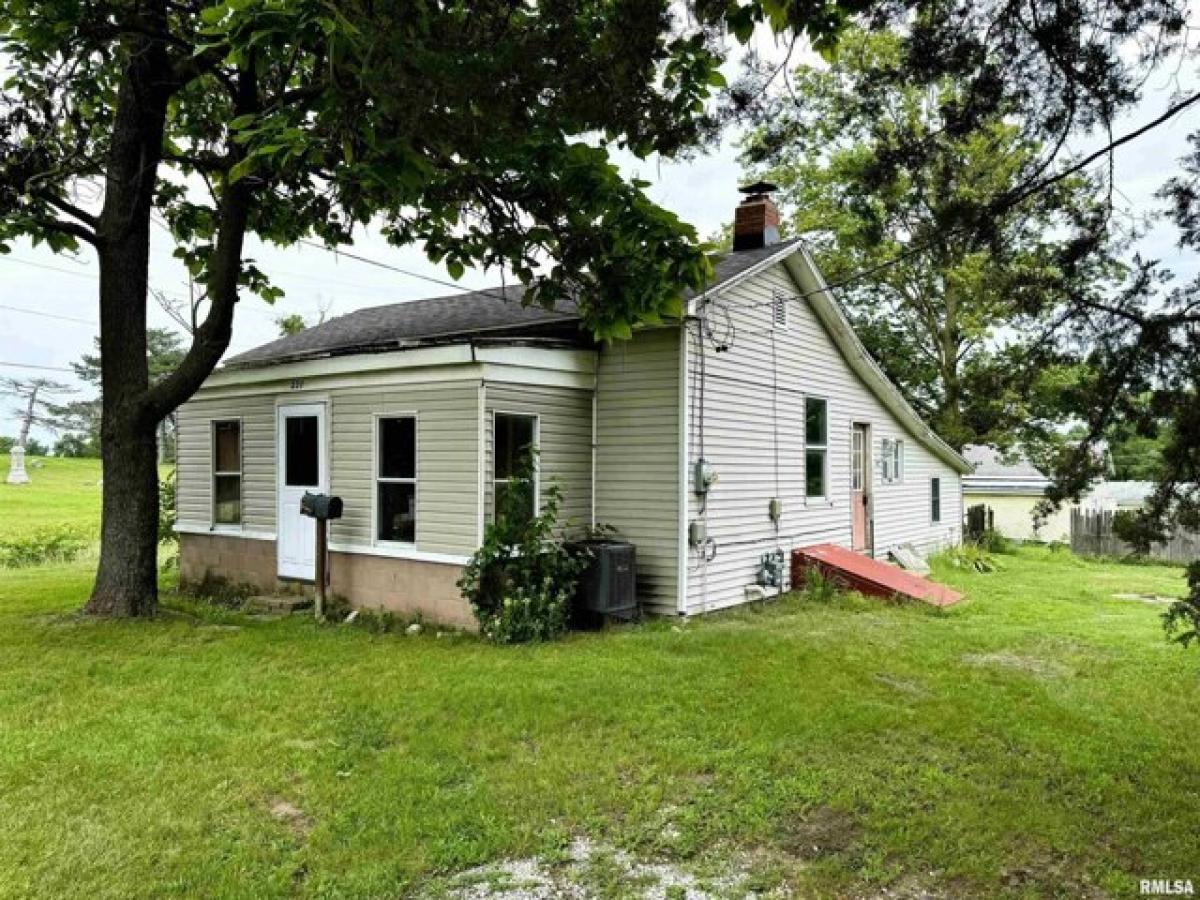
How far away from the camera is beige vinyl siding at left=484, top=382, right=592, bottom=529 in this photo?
772cm

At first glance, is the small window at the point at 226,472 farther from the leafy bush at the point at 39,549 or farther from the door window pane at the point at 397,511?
the leafy bush at the point at 39,549

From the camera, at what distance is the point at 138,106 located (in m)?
7.61

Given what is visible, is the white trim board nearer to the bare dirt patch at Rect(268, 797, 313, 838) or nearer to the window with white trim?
the bare dirt patch at Rect(268, 797, 313, 838)

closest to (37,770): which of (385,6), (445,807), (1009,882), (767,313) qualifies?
(445,807)

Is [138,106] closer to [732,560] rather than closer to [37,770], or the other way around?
[37,770]

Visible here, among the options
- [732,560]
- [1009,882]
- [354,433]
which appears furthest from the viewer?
[732,560]

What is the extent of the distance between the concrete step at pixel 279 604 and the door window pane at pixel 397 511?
1350 millimetres

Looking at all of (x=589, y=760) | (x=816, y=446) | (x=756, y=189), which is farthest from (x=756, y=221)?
(x=589, y=760)

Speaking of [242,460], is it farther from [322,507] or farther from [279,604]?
[322,507]

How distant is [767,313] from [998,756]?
6504mm

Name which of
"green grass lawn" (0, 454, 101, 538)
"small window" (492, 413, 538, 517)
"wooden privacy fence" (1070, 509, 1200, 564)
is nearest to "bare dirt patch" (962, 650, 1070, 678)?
"small window" (492, 413, 538, 517)

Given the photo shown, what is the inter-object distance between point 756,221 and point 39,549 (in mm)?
14161

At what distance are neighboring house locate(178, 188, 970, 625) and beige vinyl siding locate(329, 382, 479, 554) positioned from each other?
0.06ft

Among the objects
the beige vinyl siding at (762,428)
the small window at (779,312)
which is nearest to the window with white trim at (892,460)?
the beige vinyl siding at (762,428)
